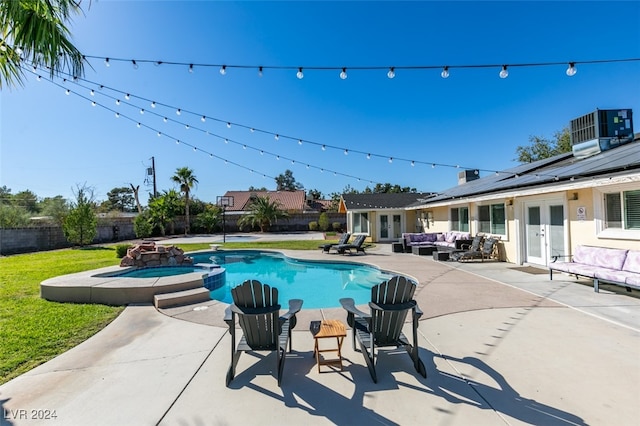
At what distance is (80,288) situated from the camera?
6.04 metres

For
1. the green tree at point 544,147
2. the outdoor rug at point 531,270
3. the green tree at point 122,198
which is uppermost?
the green tree at point 544,147

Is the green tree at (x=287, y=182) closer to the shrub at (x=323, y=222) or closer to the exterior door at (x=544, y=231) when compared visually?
the shrub at (x=323, y=222)

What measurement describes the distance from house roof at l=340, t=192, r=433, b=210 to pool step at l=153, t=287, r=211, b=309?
14417 millimetres

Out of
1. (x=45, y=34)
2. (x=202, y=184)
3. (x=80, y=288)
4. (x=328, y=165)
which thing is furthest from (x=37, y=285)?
(x=202, y=184)

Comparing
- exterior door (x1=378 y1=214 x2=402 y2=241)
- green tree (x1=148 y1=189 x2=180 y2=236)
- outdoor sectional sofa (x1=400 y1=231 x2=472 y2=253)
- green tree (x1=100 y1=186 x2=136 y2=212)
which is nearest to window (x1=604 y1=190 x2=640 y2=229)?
outdoor sectional sofa (x1=400 y1=231 x2=472 y2=253)

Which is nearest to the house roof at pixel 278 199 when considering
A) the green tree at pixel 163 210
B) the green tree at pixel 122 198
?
the green tree at pixel 163 210

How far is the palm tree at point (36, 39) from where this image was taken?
9.34 feet

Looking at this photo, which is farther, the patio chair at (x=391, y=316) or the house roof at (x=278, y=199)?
the house roof at (x=278, y=199)

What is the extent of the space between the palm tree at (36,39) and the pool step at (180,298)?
3.96 meters

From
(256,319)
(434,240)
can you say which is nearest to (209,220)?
(434,240)

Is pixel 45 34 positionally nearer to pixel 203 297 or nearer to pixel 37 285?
pixel 203 297

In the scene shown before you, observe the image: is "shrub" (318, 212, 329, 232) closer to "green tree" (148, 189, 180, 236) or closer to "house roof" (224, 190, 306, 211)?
"house roof" (224, 190, 306, 211)

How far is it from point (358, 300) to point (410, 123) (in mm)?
11555

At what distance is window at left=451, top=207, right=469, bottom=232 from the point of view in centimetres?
1330
